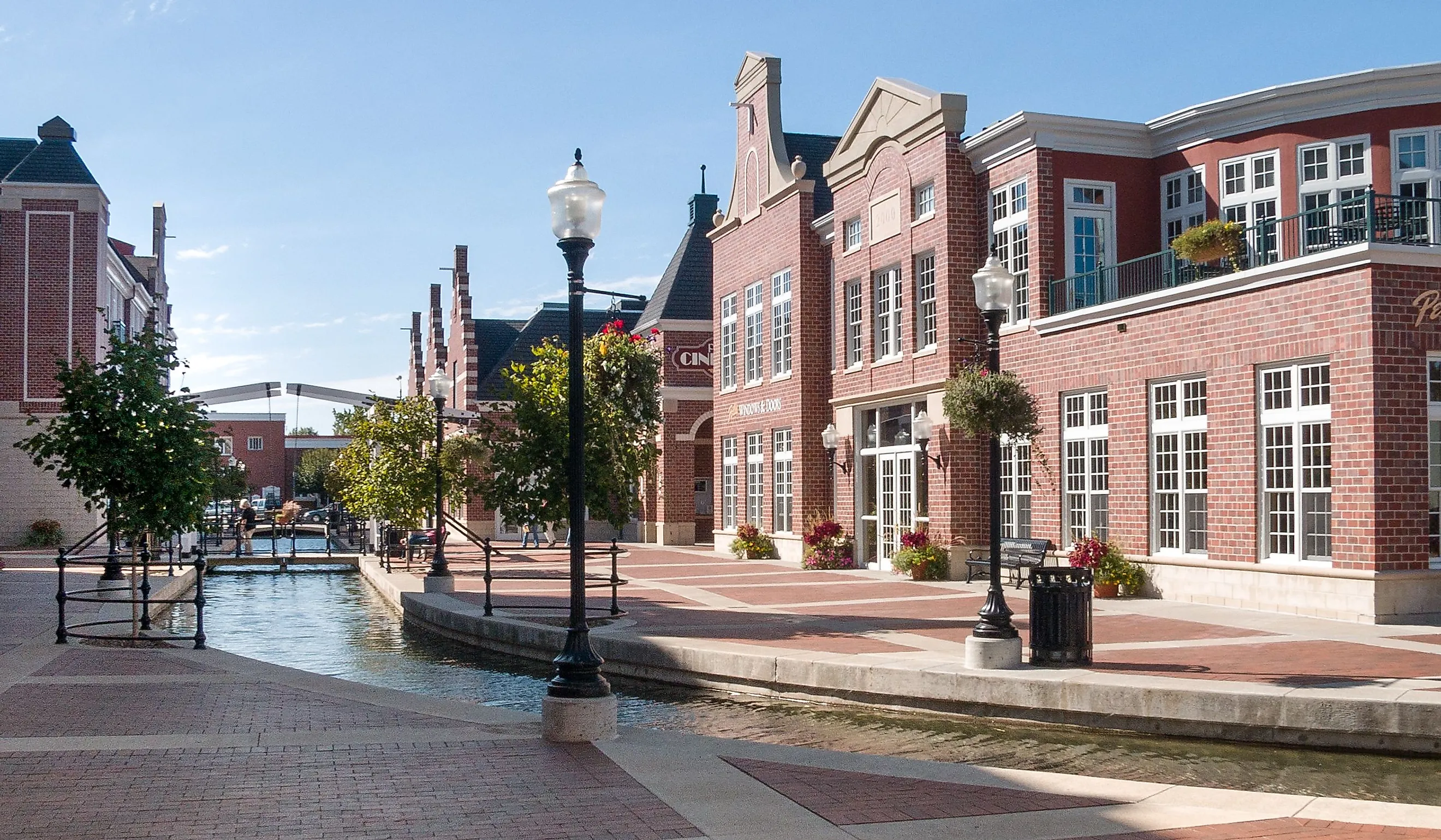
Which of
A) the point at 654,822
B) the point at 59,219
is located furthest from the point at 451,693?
the point at 59,219

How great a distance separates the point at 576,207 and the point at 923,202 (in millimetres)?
16055

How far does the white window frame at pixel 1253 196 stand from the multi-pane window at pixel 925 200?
5.12 m

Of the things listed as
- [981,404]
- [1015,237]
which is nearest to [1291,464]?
[981,404]

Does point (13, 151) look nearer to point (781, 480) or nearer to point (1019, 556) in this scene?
point (781, 480)

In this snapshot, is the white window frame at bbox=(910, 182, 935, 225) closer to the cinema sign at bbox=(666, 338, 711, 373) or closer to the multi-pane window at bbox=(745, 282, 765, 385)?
the multi-pane window at bbox=(745, 282, 765, 385)

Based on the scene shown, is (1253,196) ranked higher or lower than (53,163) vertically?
lower

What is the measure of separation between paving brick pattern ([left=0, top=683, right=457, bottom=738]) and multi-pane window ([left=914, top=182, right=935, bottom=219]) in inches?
644

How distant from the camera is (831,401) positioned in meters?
28.8

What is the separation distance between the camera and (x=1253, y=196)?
21.8 m

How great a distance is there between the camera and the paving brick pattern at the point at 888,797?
7.28m

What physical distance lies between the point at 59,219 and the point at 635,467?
26.8 meters

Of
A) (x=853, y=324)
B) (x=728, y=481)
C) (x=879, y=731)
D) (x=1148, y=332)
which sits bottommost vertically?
(x=879, y=731)

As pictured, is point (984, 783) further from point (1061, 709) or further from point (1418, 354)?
point (1418, 354)

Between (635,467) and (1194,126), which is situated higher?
(1194,126)
